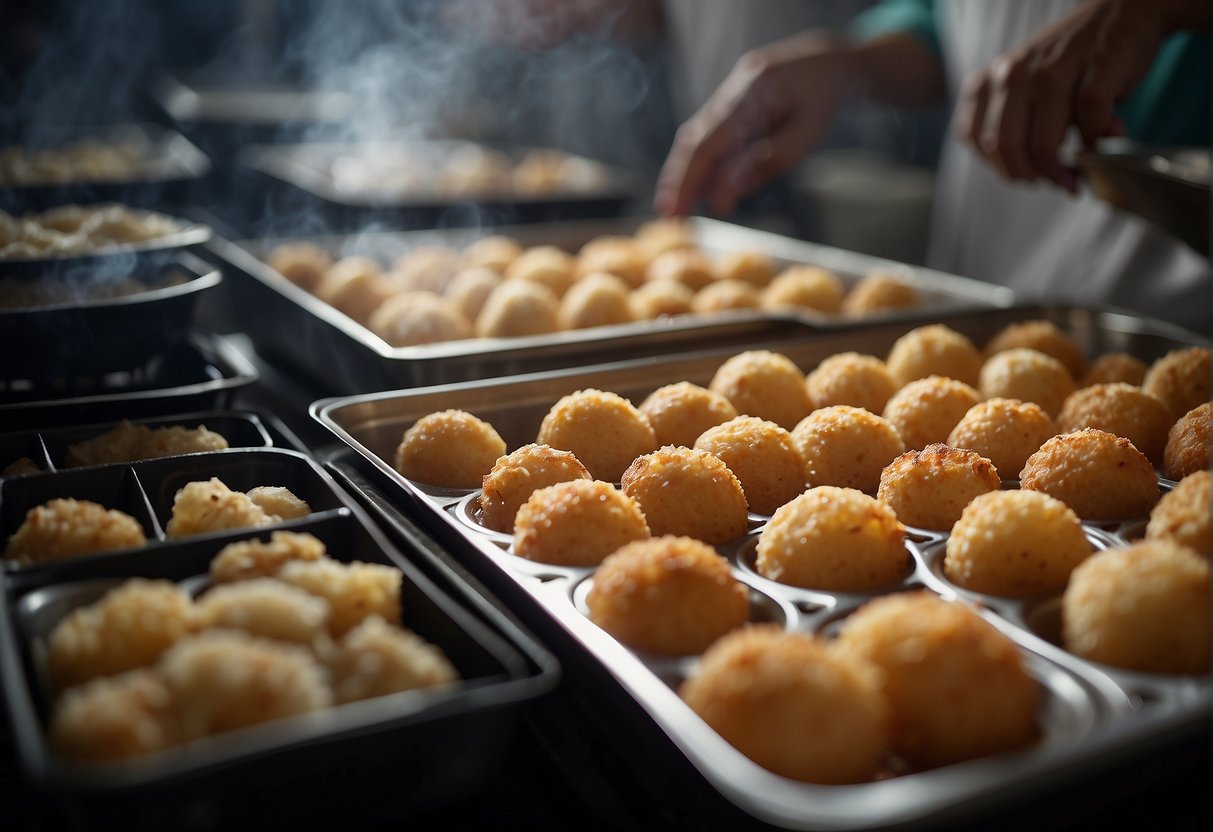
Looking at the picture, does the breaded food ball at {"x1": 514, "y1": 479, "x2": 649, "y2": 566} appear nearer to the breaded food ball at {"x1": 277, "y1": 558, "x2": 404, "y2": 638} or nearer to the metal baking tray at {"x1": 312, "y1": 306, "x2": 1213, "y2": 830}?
the metal baking tray at {"x1": 312, "y1": 306, "x2": 1213, "y2": 830}

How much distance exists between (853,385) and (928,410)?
0.54ft

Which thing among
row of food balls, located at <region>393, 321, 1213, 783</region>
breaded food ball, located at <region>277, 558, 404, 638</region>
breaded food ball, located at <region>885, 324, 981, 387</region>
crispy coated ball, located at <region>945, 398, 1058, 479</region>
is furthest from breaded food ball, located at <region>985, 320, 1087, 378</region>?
breaded food ball, located at <region>277, 558, 404, 638</region>

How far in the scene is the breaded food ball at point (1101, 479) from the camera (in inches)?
56.4

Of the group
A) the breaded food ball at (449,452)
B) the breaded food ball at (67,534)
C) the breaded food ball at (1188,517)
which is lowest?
the breaded food ball at (449,452)

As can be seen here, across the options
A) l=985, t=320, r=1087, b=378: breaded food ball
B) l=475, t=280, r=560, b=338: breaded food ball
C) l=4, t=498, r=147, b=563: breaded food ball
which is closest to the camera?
l=4, t=498, r=147, b=563: breaded food ball

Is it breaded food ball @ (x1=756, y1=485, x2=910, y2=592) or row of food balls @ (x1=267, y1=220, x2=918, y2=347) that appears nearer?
breaded food ball @ (x1=756, y1=485, x2=910, y2=592)

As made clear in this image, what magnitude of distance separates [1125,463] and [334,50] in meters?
5.51

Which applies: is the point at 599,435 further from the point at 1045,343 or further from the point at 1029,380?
the point at 1045,343

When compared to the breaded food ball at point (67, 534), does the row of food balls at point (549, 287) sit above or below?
above

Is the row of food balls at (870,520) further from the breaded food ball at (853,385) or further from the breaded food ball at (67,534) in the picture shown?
the breaded food ball at (67,534)

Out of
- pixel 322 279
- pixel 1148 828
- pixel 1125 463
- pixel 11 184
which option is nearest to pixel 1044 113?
pixel 1125 463

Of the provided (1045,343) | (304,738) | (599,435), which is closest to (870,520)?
(599,435)

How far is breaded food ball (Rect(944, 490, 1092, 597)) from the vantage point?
48.6 inches

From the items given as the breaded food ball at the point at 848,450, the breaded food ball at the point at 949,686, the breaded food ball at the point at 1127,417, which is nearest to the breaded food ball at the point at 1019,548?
the breaded food ball at the point at 949,686
